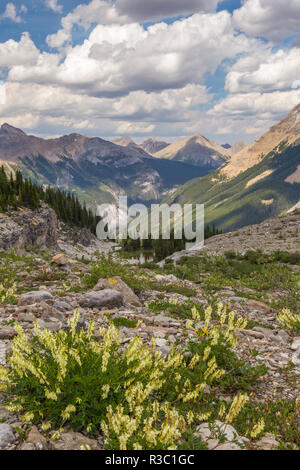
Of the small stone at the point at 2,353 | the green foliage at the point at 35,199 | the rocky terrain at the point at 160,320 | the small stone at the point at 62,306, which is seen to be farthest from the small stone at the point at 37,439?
the green foliage at the point at 35,199

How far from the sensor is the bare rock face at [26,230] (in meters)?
31.9

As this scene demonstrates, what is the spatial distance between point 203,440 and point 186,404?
3.42 feet

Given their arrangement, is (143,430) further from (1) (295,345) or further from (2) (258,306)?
(2) (258,306)

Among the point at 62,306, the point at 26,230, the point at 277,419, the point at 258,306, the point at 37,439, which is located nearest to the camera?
the point at 37,439

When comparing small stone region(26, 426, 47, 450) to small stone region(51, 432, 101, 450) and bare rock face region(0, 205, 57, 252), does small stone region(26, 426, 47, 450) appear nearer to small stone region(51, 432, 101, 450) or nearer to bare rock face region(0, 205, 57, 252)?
small stone region(51, 432, 101, 450)

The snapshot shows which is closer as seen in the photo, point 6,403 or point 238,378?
point 6,403

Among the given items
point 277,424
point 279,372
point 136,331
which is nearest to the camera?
point 277,424

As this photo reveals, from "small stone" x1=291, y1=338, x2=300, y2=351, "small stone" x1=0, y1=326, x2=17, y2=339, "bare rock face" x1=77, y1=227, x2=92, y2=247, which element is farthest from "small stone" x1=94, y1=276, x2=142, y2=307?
"bare rock face" x1=77, y1=227, x2=92, y2=247

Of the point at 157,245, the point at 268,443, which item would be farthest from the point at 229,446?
the point at 157,245

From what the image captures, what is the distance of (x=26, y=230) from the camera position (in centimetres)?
3938

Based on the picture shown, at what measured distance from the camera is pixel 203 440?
468cm
